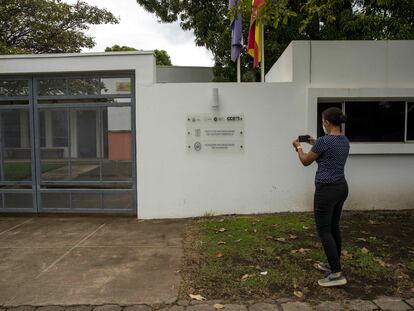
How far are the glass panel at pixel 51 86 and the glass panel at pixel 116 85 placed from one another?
0.76m

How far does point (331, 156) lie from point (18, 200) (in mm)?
6088

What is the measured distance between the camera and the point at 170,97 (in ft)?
22.9

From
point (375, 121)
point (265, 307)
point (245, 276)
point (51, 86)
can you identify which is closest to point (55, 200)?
point (51, 86)

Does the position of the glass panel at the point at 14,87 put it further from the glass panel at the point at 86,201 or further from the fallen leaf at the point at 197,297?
the fallen leaf at the point at 197,297

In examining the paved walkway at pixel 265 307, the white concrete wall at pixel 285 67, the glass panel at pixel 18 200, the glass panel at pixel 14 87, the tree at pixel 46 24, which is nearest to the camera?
the paved walkway at pixel 265 307

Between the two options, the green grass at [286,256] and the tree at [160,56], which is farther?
the tree at [160,56]

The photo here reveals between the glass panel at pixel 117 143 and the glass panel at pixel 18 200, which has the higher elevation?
the glass panel at pixel 117 143

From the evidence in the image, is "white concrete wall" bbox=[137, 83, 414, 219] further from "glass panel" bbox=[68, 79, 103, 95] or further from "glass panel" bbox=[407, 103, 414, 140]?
"glass panel" bbox=[68, 79, 103, 95]

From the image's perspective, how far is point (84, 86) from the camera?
7.21 m

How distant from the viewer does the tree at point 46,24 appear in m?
14.9

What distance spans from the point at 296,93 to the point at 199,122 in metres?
1.80

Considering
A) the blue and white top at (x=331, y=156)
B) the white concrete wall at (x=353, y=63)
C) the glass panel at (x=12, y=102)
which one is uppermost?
the white concrete wall at (x=353, y=63)

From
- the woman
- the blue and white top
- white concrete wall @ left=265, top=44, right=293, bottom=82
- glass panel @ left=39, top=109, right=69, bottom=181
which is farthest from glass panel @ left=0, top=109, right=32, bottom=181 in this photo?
the blue and white top

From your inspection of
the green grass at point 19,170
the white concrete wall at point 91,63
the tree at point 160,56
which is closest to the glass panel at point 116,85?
the white concrete wall at point 91,63
